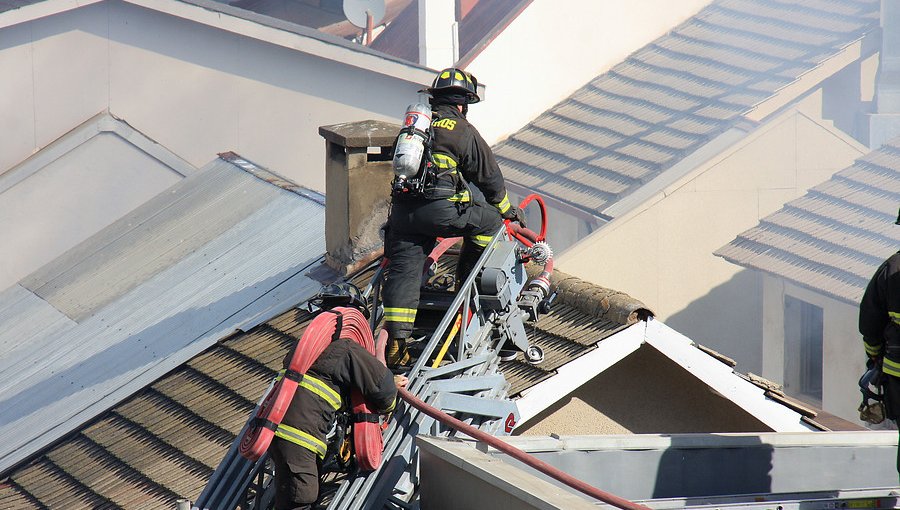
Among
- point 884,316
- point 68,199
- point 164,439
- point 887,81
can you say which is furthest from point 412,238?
point 887,81

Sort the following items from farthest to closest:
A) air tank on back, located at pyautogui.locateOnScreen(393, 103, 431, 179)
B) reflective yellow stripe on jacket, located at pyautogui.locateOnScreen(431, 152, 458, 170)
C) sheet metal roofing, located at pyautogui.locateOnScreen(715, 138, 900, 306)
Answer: sheet metal roofing, located at pyautogui.locateOnScreen(715, 138, 900, 306)
reflective yellow stripe on jacket, located at pyautogui.locateOnScreen(431, 152, 458, 170)
air tank on back, located at pyautogui.locateOnScreen(393, 103, 431, 179)

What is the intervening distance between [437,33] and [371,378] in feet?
50.2

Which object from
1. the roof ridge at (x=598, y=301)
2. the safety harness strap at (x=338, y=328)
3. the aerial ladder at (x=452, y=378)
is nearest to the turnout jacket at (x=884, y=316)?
the roof ridge at (x=598, y=301)

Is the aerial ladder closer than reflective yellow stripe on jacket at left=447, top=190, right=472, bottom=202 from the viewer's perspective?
Yes

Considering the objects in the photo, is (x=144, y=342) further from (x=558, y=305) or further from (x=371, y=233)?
(x=558, y=305)

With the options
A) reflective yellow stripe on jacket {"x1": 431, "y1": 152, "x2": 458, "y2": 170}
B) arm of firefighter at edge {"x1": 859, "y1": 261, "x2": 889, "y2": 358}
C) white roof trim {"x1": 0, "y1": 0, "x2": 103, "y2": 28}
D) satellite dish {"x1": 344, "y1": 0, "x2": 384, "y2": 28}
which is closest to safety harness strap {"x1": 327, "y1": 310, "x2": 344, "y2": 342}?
reflective yellow stripe on jacket {"x1": 431, "y1": 152, "x2": 458, "y2": 170}

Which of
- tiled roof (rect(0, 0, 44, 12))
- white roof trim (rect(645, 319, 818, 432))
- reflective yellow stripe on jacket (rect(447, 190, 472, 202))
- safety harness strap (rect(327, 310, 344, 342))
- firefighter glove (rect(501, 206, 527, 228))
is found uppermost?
tiled roof (rect(0, 0, 44, 12))

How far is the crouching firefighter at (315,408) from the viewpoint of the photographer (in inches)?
209

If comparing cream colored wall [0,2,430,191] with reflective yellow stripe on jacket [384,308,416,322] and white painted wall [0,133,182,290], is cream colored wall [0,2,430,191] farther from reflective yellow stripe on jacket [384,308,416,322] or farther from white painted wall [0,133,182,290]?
reflective yellow stripe on jacket [384,308,416,322]

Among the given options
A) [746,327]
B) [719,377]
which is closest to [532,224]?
[746,327]

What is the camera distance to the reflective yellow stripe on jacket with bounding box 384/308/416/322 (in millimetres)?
6297

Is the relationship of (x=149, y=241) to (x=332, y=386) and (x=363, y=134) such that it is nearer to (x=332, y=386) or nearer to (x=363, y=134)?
(x=363, y=134)

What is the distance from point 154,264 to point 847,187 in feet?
27.5

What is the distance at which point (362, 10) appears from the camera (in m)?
22.4
